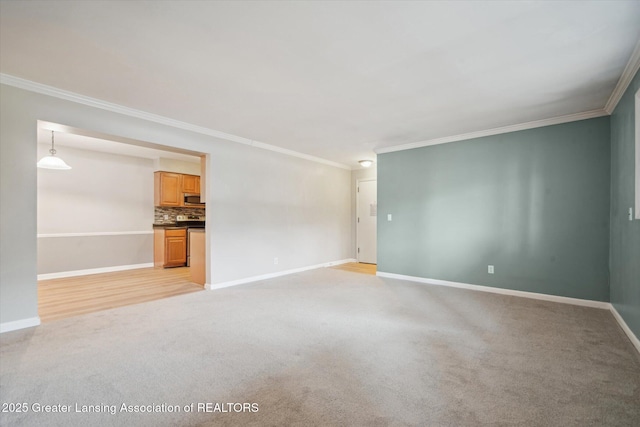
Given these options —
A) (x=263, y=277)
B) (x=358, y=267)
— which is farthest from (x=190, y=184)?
(x=358, y=267)

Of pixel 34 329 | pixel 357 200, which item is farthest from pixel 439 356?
pixel 357 200

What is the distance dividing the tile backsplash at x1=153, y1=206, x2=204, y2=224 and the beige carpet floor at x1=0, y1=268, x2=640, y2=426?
4.01 m

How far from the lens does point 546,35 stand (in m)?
2.25

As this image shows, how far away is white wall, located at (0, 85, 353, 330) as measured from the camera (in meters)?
3.04

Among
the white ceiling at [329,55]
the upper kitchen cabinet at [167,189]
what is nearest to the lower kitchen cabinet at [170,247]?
the upper kitchen cabinet at [167,189]

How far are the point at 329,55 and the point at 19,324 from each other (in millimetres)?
4088

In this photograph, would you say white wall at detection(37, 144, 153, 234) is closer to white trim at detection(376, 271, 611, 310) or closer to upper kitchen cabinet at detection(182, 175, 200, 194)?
upper kitchen cabinet at detection(182, 175, 200, 194)

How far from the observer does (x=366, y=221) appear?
7.54 metres

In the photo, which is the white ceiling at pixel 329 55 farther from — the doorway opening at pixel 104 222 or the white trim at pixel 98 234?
the white trim at pixel 98 234

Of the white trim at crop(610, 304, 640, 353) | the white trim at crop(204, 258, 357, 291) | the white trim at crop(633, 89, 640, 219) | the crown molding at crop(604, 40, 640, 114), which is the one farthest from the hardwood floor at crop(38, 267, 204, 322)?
the crown molding at crop(604, 40, 640, 114)

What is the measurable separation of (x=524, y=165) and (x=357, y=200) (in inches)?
155

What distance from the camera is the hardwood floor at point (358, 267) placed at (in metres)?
6.37

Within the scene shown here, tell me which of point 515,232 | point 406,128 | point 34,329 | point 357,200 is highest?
point 406,128

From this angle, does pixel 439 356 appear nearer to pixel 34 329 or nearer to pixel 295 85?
pixel 295 85
